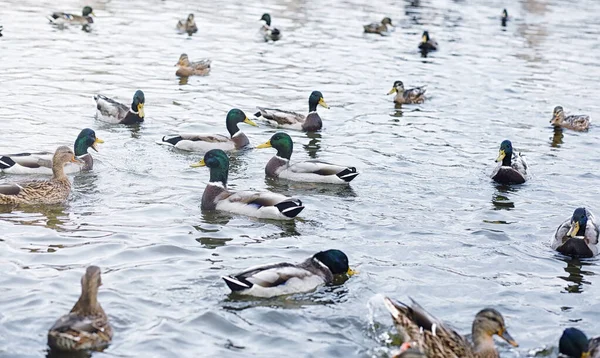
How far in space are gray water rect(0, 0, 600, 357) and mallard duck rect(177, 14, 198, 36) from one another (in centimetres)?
46

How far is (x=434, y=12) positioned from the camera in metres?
39.2

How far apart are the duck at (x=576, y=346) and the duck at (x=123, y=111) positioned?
10.6m

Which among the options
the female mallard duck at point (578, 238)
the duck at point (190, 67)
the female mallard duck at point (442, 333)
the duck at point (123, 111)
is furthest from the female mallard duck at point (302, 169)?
the duck at point (190, 67)

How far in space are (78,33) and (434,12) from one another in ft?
51.1

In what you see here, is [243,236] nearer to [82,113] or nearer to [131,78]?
[82,113]

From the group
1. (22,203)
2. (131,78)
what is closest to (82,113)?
(131,78)

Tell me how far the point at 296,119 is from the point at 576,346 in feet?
33.9

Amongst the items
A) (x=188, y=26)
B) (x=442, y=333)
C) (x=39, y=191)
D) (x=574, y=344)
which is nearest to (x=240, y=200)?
(x=39, y=191)

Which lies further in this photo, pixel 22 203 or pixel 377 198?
pixel 377 198

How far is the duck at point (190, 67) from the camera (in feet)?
74.4

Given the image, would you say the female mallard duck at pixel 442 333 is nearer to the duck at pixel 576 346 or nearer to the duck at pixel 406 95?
the duck at pixel 576 346

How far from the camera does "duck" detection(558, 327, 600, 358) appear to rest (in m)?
8.44

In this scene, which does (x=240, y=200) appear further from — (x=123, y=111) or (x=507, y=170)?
(x=123, y=111)

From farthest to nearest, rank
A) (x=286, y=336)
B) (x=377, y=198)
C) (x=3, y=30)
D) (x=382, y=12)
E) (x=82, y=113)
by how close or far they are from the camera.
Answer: (x=382, y=12), (x=3, y=30), (x=82, y=113), (x=377, y=198), (x=286, y=336)
